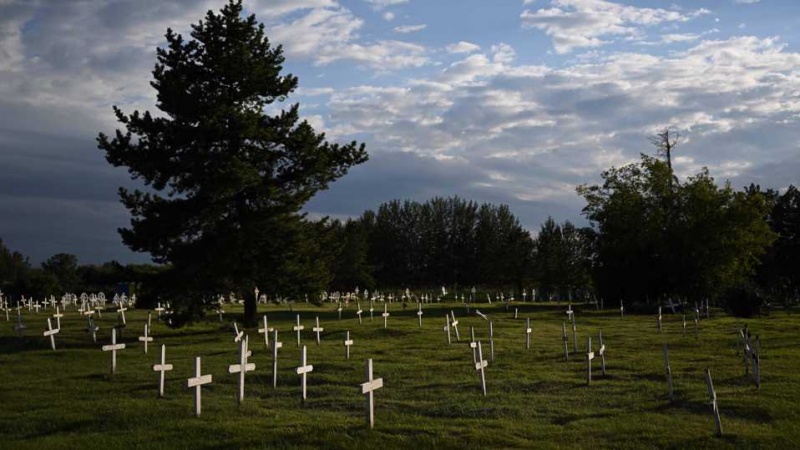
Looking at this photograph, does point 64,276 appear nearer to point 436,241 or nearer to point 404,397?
point 436,241

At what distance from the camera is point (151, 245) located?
32594 mm

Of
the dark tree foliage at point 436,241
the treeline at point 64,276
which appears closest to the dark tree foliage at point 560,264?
the dark tree foliage at point 436,241

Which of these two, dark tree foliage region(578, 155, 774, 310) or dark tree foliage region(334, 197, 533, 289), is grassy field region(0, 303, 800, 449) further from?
dark tree foliage region(334, 197, 533, 289)

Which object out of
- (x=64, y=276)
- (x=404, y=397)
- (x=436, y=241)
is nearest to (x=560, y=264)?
(x=436, y=241)

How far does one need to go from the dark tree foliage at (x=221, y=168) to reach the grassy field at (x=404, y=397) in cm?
311

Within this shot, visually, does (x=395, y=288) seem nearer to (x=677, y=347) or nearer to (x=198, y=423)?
(x=677, y=347)

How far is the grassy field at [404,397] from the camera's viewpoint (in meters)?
13.8

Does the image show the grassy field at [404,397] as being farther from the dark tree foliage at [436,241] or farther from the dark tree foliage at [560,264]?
the dark tree foliage at [436,241]

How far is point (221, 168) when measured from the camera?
31.5m

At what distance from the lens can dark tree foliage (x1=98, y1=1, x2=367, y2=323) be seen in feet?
105

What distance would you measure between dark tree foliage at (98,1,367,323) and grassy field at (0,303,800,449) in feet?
10.2

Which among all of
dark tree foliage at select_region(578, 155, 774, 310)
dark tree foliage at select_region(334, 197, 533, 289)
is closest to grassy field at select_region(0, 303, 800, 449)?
dark tree foliage at select_region(578, 155, 774, 310)

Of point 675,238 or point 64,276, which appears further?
point 64,276

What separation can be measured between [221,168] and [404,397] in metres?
16.5
